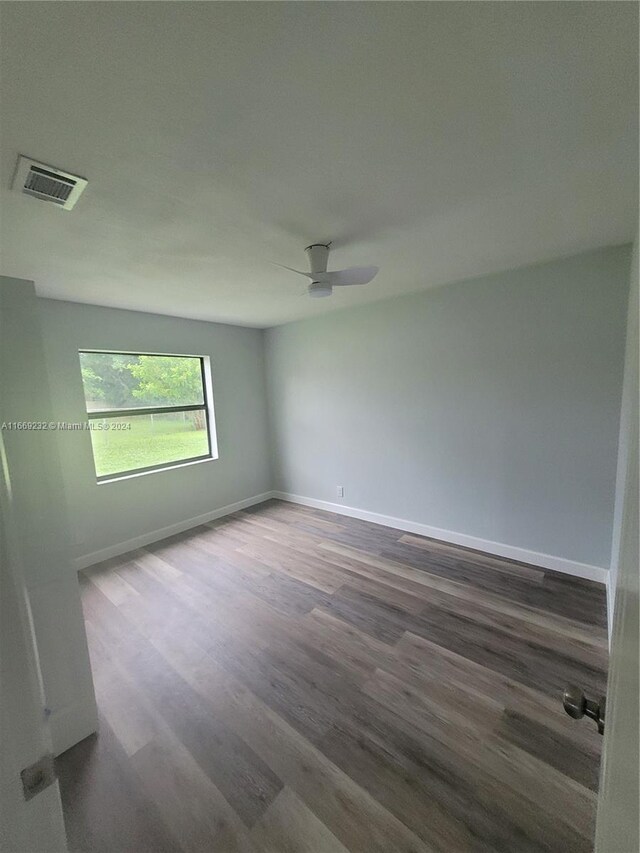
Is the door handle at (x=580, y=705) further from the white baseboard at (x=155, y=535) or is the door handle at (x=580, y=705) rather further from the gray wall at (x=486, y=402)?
the white baseboard at (x=155, y=535)

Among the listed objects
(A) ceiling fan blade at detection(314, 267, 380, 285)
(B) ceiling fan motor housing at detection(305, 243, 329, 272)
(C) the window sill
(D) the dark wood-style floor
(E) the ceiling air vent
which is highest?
(E) the ceiling air vent

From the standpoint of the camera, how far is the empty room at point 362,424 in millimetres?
791

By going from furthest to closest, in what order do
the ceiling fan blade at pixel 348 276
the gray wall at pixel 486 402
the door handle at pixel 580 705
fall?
the gray wall at pixel 486 402 → the ceiling fan blade at pixel 348 276 → the door handle at pixel 580 705

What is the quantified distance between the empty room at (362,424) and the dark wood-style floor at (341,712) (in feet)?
0.04

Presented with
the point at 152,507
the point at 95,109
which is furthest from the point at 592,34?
the point at 152,507

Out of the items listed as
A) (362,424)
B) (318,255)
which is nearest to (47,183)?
(318,255)

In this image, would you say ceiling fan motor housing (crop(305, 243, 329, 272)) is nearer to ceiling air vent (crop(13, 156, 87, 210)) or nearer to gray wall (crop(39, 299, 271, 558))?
ceiling air vent (crop(13, 156, 87, 210))

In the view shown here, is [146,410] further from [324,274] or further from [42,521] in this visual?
[324,274]

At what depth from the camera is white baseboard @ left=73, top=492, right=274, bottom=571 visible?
118 inches

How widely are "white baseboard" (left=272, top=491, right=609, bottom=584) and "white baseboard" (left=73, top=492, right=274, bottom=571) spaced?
1088mm

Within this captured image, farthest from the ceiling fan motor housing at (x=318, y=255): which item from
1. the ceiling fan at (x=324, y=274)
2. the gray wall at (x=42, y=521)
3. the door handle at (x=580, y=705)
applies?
the door handle at (x=580, y=705)

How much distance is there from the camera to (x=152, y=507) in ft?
11.3

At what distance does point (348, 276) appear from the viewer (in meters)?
1.93

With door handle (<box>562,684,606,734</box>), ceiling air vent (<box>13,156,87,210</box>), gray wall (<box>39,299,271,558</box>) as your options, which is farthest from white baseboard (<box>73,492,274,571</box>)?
door handle (<box>562,684,606,734</box>)
